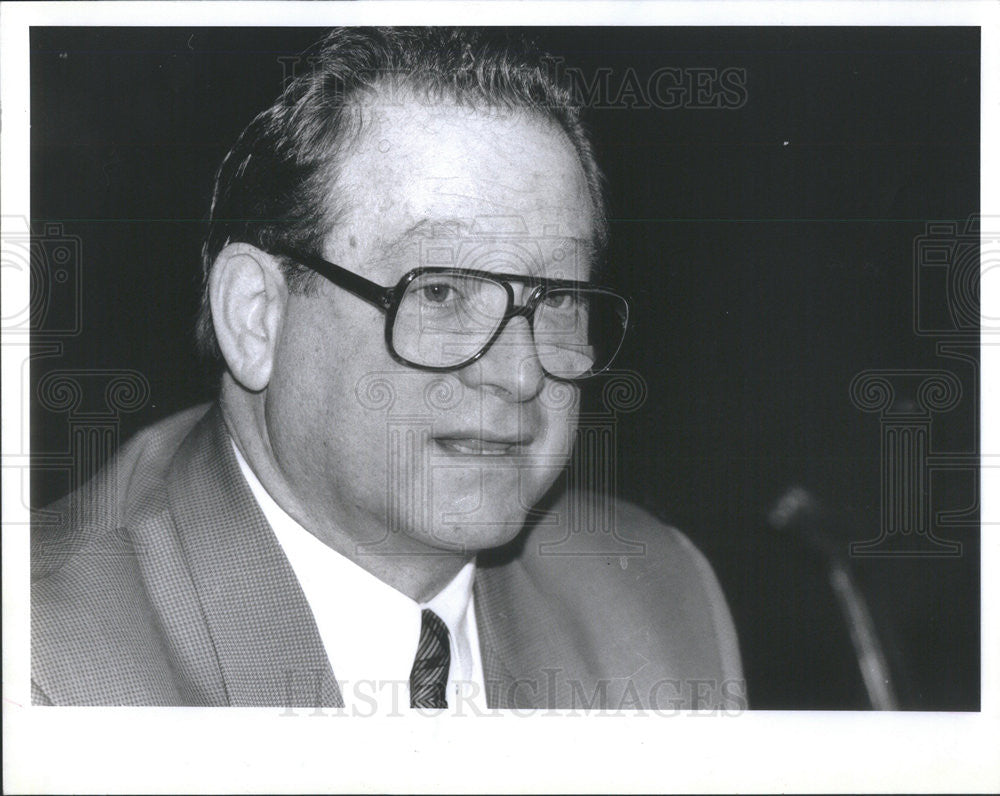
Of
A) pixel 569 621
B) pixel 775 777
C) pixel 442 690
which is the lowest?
pixel 775 777

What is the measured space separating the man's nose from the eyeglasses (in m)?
0.01

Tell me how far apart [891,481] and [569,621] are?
26.8 inches

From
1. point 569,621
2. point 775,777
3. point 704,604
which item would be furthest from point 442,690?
point 775,777

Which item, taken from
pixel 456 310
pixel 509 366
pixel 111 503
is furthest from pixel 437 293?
pixel 111 503

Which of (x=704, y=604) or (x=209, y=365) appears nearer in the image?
Answer: (x=209, y=365)

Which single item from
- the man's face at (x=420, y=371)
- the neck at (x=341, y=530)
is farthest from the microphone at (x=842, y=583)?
the neck at (x=341, y=530)

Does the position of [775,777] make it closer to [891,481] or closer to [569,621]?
[569,621]

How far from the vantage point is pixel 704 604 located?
1.79 meters

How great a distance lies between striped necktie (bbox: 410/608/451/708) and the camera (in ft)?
5.49

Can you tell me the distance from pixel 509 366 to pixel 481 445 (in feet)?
0.49

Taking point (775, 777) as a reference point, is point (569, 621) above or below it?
above

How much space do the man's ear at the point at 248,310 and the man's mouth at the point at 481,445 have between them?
0.33 m

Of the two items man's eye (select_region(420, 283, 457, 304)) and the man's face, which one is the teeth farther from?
Result: man's eye (select_region(420, 283, 457, 304))

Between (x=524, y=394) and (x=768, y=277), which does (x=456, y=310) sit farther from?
(x=768, y=277)
